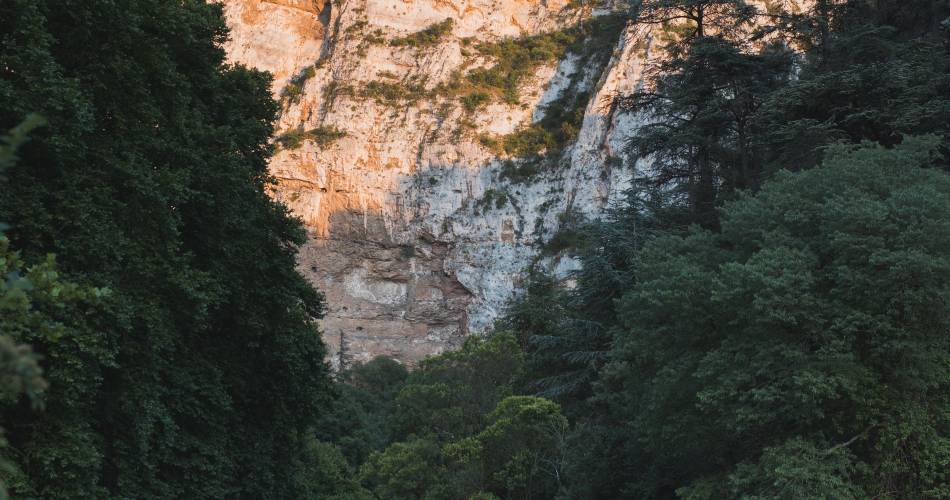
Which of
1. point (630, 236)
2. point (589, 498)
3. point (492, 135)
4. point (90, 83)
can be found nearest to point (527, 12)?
point (492, 135)

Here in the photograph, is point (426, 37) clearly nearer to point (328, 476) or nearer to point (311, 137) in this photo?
point (311, 137)

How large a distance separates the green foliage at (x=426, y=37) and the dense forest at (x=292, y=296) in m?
49.9

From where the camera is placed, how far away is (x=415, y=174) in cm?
6394

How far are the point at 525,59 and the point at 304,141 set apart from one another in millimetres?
18362

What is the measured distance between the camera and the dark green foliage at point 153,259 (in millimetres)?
10398

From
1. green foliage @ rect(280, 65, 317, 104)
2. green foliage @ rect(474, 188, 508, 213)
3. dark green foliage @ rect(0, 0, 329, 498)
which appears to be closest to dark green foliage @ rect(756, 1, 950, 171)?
dark green foliage @ rect(0, 0, 329, 498)

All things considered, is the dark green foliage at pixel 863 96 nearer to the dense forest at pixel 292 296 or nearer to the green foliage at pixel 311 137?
the dense forest at pixel 292 296

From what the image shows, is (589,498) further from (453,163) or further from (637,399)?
(453,163)

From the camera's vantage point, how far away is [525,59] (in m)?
68.3

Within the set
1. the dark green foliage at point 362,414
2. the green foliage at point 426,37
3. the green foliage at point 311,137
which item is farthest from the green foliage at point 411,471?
the green foliage at point 426,37

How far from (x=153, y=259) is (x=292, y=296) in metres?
3.74

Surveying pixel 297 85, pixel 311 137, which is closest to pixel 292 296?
pixel 311 137

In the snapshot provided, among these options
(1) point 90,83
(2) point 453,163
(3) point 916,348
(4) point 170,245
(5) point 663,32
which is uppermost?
(5) point 663,32

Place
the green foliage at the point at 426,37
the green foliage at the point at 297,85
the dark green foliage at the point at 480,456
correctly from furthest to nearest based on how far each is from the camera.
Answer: the green foliage at the point at 426,37 < the green foliage at the point at 297,85 < the dark green foliage at the point at 480,456
